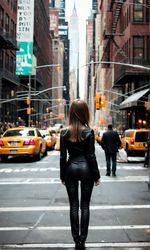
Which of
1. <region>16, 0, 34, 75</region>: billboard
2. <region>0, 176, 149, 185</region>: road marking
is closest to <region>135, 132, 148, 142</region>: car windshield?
<region>0, 176, 149, 185</region>: road marking

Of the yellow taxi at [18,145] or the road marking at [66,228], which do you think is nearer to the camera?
the road marking at [66,228]

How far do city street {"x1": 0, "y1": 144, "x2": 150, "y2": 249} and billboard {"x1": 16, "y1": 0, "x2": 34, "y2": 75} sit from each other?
2538 centimetres

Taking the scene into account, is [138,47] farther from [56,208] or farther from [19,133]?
[56,208]

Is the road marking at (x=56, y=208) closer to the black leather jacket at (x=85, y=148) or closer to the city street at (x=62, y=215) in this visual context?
the city street at (x=62, y=215)

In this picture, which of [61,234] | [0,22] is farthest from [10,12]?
[61,234]

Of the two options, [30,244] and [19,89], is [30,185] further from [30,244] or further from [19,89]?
[19,89]

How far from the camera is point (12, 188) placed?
1177 centimetres

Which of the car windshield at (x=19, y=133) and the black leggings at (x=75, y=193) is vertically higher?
the car windshield at (x=19, y=133)

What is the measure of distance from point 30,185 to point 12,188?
25.1 inches

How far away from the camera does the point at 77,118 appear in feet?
18.4

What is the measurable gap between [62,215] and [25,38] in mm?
30851

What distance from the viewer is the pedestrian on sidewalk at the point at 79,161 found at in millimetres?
5520

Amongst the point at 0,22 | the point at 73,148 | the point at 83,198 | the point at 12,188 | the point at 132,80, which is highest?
the point at 0,22

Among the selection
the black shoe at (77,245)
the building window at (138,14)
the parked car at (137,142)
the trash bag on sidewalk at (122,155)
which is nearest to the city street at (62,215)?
the black shoe at (77,245)
